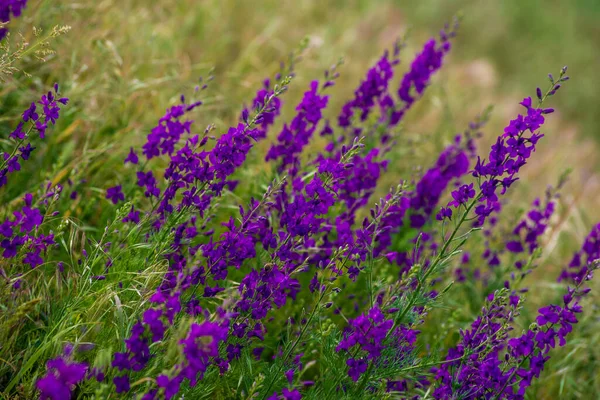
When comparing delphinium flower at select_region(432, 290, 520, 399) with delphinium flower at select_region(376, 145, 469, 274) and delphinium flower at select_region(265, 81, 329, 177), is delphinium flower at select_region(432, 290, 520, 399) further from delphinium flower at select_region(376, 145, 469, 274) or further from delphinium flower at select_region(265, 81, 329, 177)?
delphinium flower at select_region(265, 81, 329, 177)

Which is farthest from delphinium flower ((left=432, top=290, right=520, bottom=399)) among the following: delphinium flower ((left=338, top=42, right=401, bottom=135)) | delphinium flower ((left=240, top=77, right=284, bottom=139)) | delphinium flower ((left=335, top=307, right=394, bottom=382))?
delphinium flower ((left=338, top=42, right=401, bottom=135))

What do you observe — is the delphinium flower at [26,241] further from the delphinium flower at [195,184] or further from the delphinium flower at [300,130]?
the delphinium flower at [300,130]

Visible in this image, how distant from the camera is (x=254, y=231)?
2596 mm

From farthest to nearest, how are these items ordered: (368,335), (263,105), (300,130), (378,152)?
1. (378,152)
2. (300,130)
3. (263,105)
4. (368,335)

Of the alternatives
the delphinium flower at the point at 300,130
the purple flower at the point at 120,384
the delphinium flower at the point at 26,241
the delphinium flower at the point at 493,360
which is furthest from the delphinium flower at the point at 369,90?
the purple flower at the point at 120,384

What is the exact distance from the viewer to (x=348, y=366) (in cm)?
236

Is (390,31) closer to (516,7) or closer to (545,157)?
(545,157)

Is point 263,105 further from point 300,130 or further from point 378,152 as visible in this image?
point 378,152

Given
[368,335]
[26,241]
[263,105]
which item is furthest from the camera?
[263,105]

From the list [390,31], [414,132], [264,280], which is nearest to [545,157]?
[414,132]

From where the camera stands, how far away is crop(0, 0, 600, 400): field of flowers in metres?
2.29

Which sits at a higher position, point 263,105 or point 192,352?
point 263,105

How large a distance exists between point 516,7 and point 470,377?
11.1 metres

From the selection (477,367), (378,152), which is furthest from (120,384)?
(378,152)
